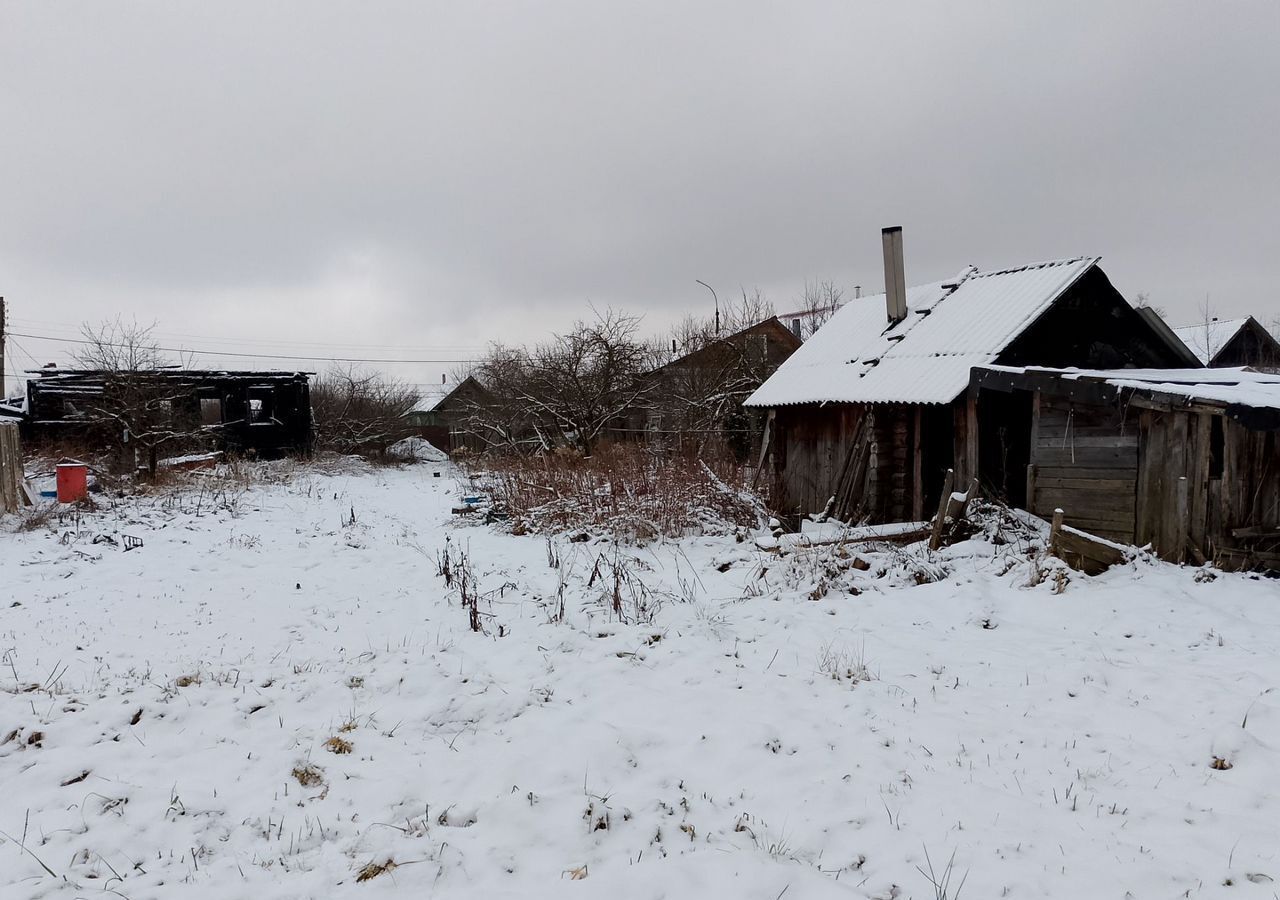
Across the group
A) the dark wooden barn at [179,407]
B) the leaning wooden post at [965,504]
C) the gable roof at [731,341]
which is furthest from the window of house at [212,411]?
the leaning wooden post at [965,504]

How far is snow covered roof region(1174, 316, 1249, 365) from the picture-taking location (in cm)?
3550

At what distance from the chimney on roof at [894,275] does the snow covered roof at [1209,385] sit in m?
4.63

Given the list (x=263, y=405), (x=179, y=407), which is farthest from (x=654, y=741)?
(x=263, y=405)

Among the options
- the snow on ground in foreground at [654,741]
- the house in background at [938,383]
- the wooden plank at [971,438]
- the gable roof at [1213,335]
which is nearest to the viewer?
the snow on ground in foreground at [654,741]

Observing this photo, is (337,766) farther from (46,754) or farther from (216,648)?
(216,648)

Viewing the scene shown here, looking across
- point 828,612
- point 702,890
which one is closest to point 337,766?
point 702,890

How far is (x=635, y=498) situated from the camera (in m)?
11.4

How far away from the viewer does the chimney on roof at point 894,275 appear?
43.1 feet

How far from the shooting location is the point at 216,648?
607 cm

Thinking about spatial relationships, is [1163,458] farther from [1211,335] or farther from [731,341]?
[1211,335]

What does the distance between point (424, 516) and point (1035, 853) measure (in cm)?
1336

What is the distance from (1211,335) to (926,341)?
3638cm

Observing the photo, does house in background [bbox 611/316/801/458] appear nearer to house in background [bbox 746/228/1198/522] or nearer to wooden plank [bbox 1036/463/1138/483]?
house in background [bbox 746/228/1198/522]

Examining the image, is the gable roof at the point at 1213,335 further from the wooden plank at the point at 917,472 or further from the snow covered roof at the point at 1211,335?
the wooden plank at the point at 917,472
